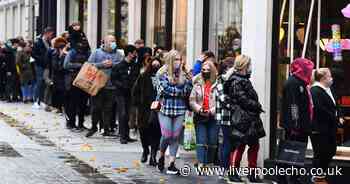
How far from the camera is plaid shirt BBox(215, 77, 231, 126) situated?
11016 millimetres

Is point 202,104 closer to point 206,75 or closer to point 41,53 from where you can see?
point 206,75

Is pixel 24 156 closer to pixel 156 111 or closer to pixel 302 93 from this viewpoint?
pixel 156 111

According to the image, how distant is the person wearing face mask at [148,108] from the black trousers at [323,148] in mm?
2887

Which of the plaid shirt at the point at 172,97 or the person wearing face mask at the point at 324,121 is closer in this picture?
the person wearing face mask at the point at 324,121

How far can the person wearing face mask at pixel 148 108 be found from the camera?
12.3m

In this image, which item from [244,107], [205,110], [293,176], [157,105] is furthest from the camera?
[157,105]

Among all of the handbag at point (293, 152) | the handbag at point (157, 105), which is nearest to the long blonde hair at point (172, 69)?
the handbag at point (157, 105)

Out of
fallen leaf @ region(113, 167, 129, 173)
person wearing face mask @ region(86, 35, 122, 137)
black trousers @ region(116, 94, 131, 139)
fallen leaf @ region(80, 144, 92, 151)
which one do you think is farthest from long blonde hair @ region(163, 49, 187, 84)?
person wearing face mask @ region(86, 35, 122, 137)

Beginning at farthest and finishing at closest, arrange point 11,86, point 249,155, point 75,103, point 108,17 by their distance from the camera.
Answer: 1. point 11,86
2. point 108,17
3. point 75,103
4. point 249,155

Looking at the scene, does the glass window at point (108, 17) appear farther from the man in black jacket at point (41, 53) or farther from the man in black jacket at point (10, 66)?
the man in black jacket at point (10, 66)

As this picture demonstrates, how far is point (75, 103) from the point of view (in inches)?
671

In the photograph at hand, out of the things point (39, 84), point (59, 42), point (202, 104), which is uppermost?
point (59, 42)

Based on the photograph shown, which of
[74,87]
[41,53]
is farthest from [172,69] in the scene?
[41,53]

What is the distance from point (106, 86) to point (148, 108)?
3551mm
